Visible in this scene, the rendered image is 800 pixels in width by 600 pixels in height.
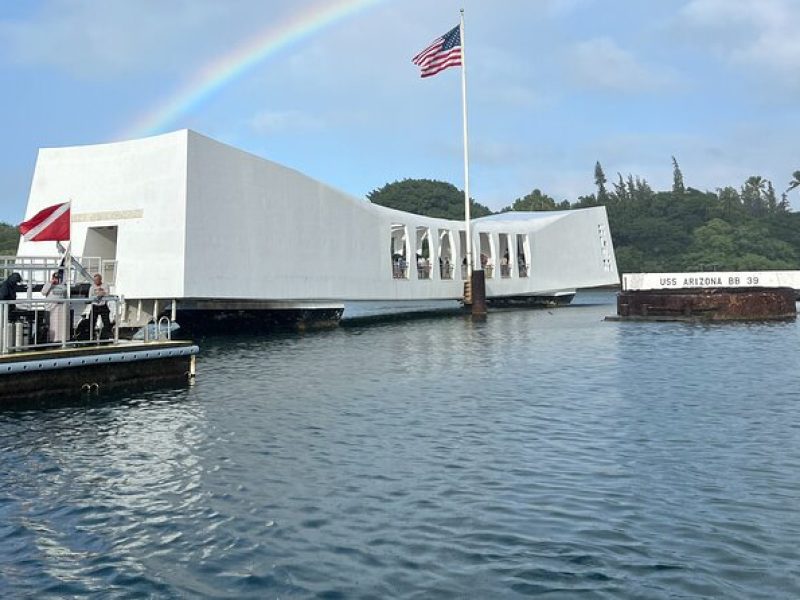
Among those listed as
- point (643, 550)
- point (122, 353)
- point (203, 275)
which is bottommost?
point (643, 550)

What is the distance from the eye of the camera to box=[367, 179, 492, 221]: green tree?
414ft

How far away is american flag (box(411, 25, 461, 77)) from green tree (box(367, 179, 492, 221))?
3324 inches

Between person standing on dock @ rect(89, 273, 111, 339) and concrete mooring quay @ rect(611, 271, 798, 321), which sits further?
concrete mooring quay @ rect(611, 271, 798, 321)

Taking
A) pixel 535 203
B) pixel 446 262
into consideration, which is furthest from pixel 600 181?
pixel 446 262

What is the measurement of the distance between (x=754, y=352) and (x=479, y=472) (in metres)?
15.6

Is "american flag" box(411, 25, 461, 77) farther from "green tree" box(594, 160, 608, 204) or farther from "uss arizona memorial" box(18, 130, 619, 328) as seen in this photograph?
"green tree" box(594, 160, 608, 204)

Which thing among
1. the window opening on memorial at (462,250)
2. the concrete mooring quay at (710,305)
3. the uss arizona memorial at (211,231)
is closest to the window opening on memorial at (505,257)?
the window opening on memorial at (462,250)

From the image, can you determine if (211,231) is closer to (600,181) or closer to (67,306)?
(67,306)

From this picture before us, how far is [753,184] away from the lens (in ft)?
480

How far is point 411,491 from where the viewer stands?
7.54 meters

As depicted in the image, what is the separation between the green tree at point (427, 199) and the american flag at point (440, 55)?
84.4 m

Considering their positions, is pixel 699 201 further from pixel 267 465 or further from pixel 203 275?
pixel 267 465

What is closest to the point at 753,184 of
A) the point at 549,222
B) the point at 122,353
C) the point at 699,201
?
the point at 699,201

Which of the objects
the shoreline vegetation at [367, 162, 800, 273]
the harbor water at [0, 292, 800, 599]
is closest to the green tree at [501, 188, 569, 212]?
the shoreline vegetation at [367, 162, 800, 273]
